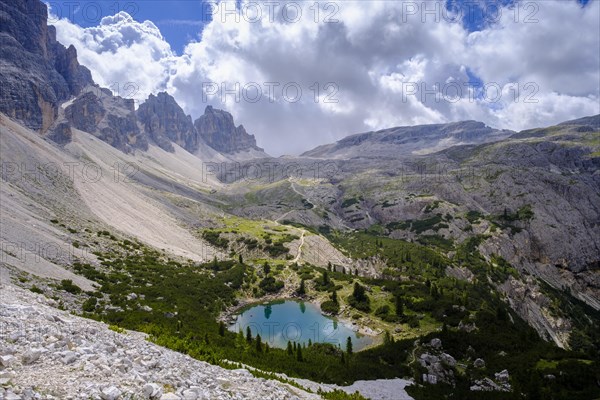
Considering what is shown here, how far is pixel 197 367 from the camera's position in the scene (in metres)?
21.5

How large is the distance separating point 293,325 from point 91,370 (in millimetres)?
63850

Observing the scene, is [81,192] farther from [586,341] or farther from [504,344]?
[586,341]

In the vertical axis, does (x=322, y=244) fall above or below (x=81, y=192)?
below

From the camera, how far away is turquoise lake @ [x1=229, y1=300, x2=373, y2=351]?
223ft

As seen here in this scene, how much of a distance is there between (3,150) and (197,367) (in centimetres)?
11844

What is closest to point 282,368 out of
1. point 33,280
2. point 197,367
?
point 197,367

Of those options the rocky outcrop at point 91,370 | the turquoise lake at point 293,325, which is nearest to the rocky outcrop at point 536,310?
the turquoise lake at point 293,325

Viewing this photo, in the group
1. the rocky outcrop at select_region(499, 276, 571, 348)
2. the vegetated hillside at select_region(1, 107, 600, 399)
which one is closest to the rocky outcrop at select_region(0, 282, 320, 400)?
the vegetated hillside at select_region(1, 107, 600, 399)

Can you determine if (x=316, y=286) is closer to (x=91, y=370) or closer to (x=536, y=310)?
(x=91, y=370)

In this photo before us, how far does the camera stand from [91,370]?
1488 cm

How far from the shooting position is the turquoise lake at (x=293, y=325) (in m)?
67.9

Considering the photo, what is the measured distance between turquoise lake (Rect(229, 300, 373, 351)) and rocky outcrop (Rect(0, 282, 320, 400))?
4711 cm

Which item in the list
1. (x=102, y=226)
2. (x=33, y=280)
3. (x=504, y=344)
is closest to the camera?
(x=33, y=280)

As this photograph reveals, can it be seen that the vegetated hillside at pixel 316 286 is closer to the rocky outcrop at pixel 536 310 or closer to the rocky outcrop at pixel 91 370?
the rocky outcrop at pixel 536 310
